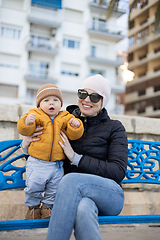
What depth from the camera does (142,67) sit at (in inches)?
1412

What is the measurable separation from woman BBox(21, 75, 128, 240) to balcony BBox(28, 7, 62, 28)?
879 inches

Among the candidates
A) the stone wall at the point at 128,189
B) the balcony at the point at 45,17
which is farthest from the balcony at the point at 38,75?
the stone wall at the point at 128,189

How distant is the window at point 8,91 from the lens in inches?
874

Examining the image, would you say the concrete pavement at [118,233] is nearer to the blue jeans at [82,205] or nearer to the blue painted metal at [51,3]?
the blue jeans at [82,205]

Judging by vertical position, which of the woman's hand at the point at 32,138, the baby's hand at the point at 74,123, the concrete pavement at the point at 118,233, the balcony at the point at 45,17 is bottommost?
the concrete pavement at the point at 118,233

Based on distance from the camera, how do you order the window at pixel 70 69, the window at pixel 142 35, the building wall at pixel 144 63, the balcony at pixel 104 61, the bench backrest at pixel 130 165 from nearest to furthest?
the bench backrest at pixel 130 165 → the window at pixel 70 69 → the balcony at pixel 104 61 → the building wall at pixel 144 63 → the window at pixel 142 35

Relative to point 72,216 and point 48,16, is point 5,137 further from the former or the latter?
point 48,16

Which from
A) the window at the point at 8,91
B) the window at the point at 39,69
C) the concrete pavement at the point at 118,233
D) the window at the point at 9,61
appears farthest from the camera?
the window at the point at 39,69

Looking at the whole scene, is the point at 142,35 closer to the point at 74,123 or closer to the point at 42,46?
the point at 42,46

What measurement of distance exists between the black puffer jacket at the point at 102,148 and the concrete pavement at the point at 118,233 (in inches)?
19.8

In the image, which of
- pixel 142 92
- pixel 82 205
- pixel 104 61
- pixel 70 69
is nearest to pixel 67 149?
pixel 82 205

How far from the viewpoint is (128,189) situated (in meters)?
3.53

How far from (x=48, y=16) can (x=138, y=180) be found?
23.5 metres

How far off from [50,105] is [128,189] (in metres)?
1.94
